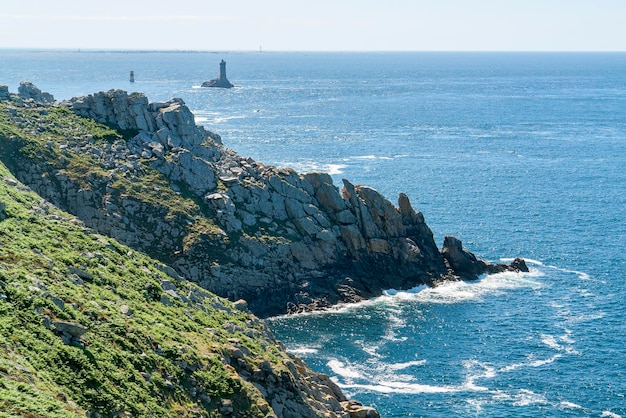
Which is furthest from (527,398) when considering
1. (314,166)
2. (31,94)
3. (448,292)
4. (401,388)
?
(314,166)

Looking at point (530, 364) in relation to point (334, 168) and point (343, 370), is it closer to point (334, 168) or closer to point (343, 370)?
point (343, 370)

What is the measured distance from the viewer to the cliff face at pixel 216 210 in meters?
91.8

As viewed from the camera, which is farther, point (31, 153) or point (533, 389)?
point (31, 153)

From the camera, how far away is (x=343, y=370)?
75.9 meters

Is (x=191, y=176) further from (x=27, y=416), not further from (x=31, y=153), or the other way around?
(x=27, y=416)

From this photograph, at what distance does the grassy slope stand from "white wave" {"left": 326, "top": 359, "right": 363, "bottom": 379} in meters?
17.4

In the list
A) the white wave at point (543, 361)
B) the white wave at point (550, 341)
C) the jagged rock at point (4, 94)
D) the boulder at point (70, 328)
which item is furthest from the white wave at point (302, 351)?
the jagged rock at point (4, 94)

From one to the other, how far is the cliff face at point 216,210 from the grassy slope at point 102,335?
2969cm

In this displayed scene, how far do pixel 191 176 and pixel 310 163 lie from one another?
65.3m

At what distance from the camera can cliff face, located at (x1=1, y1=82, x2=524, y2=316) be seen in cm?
9181

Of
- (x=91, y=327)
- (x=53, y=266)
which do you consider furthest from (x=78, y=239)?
(x=91, y=327)

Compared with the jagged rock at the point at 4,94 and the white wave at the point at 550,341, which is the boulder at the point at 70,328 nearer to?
the white wave at the point at 550,341

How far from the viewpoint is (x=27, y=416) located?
3103cm

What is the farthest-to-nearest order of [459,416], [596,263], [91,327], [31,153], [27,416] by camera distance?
[596,263], [31,153], [459,416], [91,327], [27,416]
